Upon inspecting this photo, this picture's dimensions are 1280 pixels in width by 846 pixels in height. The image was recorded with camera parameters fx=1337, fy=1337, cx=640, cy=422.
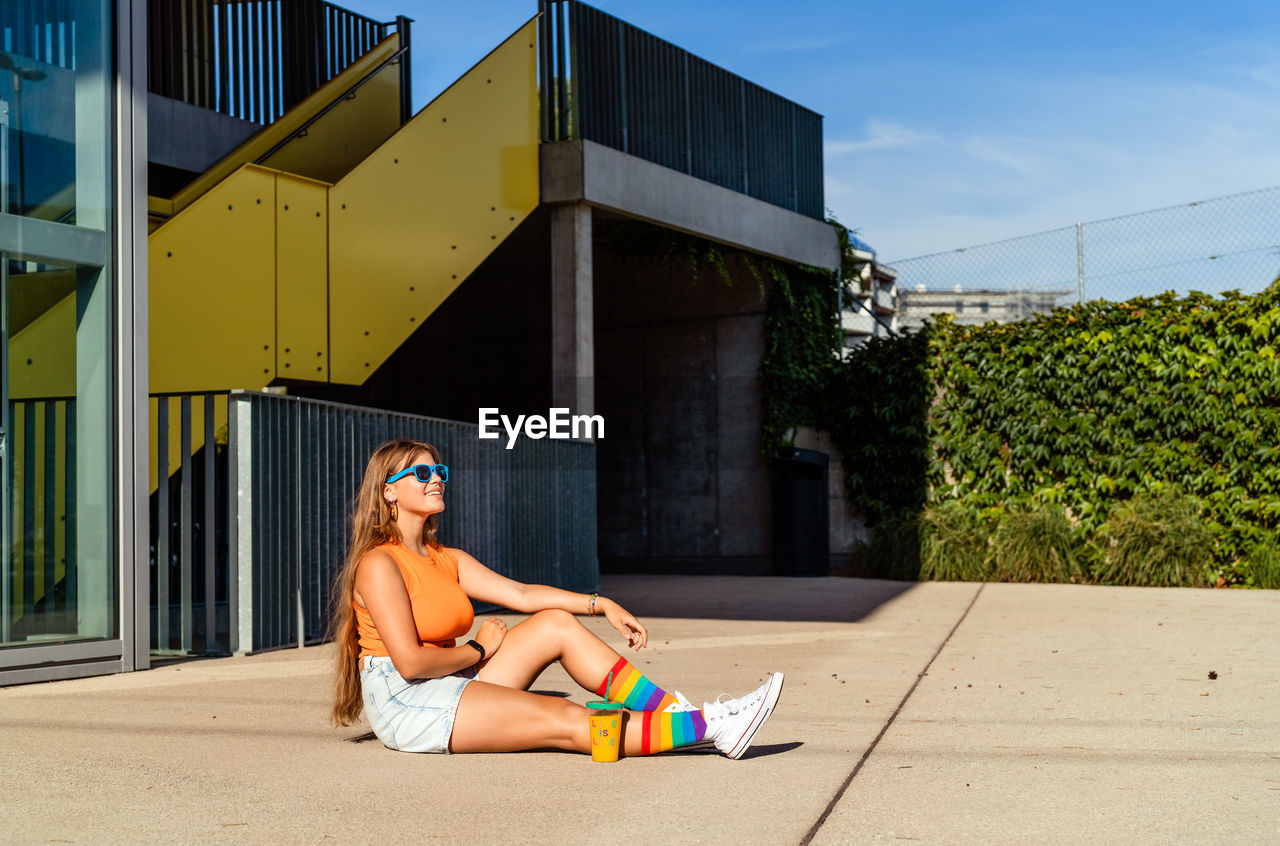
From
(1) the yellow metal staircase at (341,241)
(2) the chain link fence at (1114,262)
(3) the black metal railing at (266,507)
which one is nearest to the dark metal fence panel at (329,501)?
(3) the black metal railing at (266,507)

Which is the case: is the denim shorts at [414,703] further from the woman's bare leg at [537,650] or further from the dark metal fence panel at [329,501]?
the dark metal fence panel at [329,501]

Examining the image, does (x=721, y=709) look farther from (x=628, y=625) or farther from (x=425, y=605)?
(x=425, y=605)

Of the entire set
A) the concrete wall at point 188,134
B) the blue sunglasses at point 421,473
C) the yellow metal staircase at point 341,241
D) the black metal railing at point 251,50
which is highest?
the black metal railing at point 251,50

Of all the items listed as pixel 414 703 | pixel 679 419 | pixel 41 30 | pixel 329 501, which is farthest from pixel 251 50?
pixel 414 703

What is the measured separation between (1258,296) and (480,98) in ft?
25.2

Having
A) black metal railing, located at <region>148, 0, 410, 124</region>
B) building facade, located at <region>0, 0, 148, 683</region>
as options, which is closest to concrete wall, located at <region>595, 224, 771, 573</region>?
black metal railing, located at <region>148, 0, 410, 124</region>

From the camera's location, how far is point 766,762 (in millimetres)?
4469

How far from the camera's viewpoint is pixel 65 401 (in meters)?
7.07

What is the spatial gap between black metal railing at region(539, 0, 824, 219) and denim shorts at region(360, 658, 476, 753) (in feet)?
30.5

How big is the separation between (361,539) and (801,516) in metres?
11.1

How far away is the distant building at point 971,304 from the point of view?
15070 millimetres

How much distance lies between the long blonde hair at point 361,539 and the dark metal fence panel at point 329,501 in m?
3.55

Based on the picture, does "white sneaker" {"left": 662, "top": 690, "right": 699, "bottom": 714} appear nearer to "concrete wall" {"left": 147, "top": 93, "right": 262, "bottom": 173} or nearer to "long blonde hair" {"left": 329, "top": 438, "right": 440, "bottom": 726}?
"long blonde hair" {"left": 329, "top": 438, "right": 440, "bottom": 726}

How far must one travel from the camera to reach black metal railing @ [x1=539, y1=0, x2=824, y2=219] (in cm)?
1315
